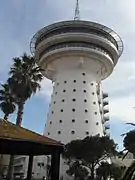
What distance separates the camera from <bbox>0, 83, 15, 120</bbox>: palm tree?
38.6 meters

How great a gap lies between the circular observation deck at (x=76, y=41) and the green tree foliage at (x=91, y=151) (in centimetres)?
2619

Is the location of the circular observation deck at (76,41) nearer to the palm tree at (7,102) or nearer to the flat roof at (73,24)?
the flat roof at (73,24)

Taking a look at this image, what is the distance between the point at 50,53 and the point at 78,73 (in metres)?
9.14

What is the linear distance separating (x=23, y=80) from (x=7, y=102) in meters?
3.34

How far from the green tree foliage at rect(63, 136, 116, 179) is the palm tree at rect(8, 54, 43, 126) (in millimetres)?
28199

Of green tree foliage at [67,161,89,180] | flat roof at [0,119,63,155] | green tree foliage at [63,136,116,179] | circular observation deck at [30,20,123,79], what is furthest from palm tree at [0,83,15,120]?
circular observation deck at [30,20,123,79]

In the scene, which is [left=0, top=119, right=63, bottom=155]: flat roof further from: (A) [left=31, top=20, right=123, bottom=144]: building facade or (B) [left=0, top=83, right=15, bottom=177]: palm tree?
(A) [left=31, top=20, right=123, bottom=144]: building facade

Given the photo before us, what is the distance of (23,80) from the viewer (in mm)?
38531

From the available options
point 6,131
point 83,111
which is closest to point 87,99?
point 83,111

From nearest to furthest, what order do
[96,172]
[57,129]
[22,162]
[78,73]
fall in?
[96,172] < [57,129] < [78,73] < [22,162]

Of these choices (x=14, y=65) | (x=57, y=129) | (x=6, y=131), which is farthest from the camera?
(x=57, y=129)

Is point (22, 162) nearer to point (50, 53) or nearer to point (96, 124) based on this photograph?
point (96, 124)

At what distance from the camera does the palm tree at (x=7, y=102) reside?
127 ft

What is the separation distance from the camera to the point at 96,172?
64875mm
